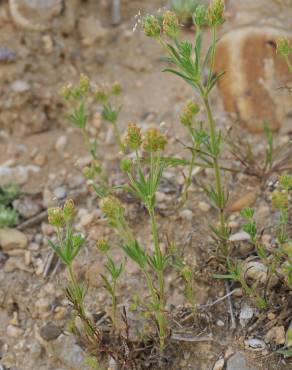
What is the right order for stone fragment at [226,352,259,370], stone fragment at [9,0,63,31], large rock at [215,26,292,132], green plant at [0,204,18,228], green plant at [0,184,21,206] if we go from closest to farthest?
stone fragment at [226,352,259,370] → green plant at [0,204,18,228] → green plant at [0,184,21,206] → large rock at [215,26,292,132] → stone fragment at [9,0,63,31]

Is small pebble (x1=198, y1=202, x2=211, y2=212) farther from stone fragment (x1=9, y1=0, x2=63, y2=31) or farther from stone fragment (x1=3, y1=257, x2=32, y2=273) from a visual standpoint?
stone fragment (x1=9, y1=0, x2=63, y2=31)

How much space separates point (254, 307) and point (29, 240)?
1.29 meters

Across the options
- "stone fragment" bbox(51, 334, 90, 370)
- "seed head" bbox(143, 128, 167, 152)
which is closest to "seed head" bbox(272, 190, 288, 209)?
"seed head" bbox(143, 128, 167, 152)

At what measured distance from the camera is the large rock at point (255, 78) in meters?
3.77

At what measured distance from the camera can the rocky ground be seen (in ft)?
9.21

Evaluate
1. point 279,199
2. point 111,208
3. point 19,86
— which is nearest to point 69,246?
point 111,208

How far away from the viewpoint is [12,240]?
10.9 feet

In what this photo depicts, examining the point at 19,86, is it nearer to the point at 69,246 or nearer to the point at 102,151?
the point at 102,151

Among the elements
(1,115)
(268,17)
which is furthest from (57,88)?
(268,17)

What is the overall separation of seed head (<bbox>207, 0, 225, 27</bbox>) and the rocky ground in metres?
0.75

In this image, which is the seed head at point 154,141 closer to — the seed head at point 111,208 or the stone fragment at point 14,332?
the seed head at point 111,208

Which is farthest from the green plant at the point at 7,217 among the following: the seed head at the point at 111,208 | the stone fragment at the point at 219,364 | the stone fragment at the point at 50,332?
the stone fragment at the point at 219,364

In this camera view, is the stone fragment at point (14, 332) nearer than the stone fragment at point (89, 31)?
Yes

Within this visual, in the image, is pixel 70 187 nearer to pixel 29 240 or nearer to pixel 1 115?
pixel 29 240
